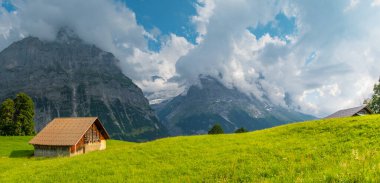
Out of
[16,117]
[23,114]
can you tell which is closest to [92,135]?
[23,114]

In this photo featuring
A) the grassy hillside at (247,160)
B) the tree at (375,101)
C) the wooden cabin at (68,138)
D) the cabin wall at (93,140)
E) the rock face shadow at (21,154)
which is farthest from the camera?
the tree at (375,101)

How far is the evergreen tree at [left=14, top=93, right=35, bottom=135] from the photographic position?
311ft

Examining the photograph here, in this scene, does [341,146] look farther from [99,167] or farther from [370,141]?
[99,167]

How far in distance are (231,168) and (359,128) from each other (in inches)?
557

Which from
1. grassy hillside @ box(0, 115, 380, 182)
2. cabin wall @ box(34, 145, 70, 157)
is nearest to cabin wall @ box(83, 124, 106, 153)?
cabin wall @ box(34, 145, 70, 157)

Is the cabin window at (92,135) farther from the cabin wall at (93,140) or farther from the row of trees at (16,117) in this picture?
the row of trees at (16,117)

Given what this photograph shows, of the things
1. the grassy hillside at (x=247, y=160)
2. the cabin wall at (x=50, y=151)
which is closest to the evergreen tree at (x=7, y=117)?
the cabin wall at (x=50, y=151)

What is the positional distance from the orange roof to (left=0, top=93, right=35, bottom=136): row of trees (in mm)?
28100

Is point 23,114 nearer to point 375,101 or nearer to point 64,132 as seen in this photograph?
point 64,132

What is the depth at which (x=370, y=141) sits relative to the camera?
19.0 m

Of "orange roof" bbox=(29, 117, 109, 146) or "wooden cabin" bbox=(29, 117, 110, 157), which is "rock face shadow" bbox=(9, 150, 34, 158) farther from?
"orange roof" bbox=(29, 117, 109, 146)

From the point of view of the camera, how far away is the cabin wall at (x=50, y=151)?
216ft

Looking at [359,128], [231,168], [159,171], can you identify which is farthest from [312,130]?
[159,171]

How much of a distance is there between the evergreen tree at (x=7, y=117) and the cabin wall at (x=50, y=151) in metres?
34.0
